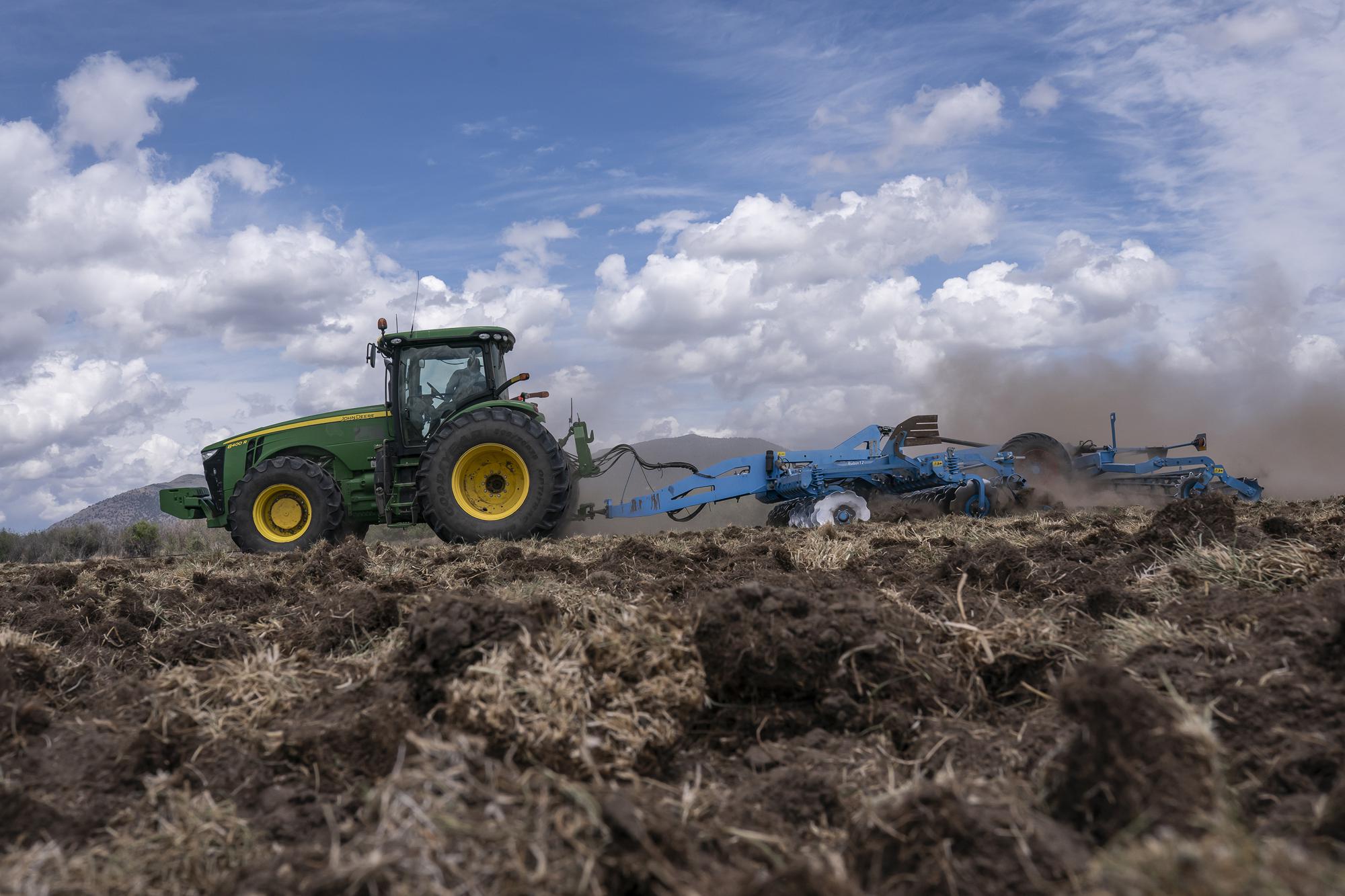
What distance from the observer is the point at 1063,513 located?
1107 cm

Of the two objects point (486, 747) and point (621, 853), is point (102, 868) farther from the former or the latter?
point (621, 853)

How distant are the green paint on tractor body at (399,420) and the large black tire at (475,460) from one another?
0.21 m

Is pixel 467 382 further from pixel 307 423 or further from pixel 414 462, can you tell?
pixel 307 423

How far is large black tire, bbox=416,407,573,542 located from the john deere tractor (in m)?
0.01

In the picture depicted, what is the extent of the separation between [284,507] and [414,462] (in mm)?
1725

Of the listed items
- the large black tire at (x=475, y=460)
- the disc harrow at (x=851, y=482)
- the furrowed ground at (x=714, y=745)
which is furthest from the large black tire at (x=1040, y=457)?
the furrowed ground at (x=714, y=745)

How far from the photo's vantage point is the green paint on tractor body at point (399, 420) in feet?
36.5

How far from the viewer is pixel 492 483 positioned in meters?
10.9

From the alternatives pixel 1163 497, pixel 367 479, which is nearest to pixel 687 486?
pixel 367 479

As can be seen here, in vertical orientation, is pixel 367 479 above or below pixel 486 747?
above

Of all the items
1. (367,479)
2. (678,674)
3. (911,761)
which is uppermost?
(367,479)

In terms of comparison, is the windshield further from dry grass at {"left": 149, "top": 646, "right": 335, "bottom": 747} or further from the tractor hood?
dry grass at {"left": 149, "top": 646, "right": 335, "bottom": 747}

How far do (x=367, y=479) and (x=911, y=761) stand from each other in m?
9.86

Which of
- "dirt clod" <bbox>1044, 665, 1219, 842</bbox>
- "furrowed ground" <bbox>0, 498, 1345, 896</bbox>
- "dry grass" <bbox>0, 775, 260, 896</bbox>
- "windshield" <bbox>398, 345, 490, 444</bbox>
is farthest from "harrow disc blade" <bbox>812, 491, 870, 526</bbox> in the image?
"dry grass" <bbox>0, 775, 260, 896</bbox>
